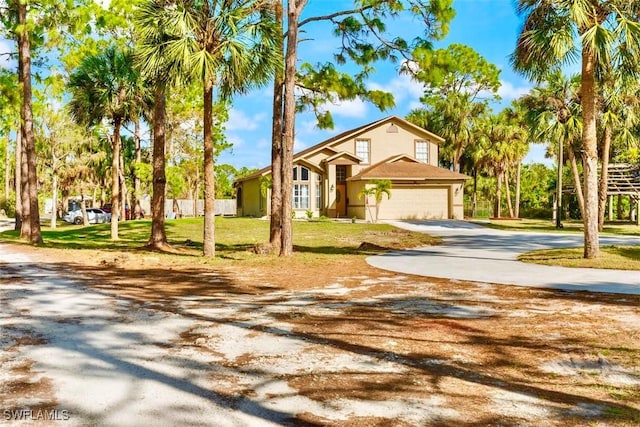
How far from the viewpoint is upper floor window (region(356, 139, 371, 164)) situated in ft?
123

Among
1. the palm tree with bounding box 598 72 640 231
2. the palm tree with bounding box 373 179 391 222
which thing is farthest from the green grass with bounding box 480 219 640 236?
the palm tree with bounding box 373 179 391 222

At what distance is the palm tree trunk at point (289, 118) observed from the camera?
1475 cm

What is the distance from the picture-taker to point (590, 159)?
44.0ft

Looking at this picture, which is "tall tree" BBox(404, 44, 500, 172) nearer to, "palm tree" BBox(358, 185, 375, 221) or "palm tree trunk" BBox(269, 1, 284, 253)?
"palm tree" BBox(358, 185, 375, 221)

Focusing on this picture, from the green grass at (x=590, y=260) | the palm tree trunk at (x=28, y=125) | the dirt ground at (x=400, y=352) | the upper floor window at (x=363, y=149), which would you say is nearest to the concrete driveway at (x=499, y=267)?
the green grass at (x=590, y=260)

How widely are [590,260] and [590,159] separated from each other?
2.57 meters

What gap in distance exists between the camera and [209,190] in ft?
48.0

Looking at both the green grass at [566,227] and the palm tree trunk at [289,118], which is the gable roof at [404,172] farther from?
the palm tree trunk at [289,118]

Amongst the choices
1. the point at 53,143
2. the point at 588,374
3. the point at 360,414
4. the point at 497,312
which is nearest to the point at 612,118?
the point at 497,312

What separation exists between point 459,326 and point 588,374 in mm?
1852

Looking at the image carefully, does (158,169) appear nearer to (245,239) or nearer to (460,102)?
(245,239)

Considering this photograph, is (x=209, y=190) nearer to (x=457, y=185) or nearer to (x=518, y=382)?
(x=518, y=382)

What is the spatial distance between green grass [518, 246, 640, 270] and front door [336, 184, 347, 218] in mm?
22052

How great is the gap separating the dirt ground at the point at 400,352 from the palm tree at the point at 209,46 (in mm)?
5807
